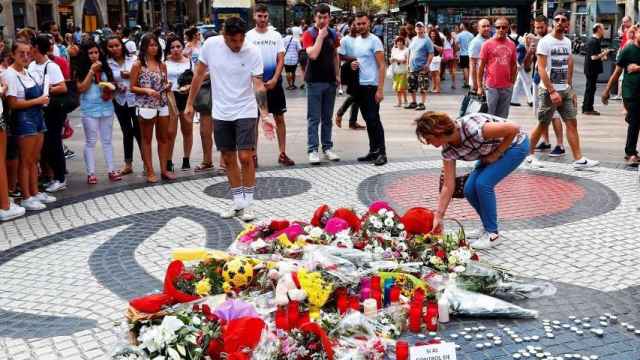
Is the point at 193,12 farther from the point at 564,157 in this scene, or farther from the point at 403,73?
the point at 564,157

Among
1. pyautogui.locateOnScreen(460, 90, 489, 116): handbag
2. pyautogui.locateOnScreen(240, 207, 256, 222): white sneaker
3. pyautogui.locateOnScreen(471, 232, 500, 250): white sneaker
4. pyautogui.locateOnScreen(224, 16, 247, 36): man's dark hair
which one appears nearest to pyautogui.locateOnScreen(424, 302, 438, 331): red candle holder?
pyautogui.locateOnScreen(471, 232, 500, 250): white sneaker

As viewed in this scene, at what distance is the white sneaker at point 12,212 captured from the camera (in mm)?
7496

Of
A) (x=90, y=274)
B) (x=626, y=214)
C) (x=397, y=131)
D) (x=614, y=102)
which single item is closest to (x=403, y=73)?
(x=397, y=131)

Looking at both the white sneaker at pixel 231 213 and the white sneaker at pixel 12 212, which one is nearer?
the white sneaker at pixel 231 213

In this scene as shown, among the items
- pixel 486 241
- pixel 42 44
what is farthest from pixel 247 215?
pixel 42 44

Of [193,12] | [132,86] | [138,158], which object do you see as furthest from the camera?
[193,12]

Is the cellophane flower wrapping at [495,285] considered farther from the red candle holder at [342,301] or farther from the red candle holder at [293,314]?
the red candle holder at [293,314]

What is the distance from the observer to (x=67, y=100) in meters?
8.80

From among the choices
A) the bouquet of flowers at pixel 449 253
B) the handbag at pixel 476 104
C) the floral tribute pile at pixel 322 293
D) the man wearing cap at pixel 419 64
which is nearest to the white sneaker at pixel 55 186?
the floral tribute pile at pixel 322 293

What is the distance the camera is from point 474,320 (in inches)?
180

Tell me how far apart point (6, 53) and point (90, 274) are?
337 cm

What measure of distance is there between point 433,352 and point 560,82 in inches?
248

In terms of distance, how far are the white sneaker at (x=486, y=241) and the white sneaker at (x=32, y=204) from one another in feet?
15.8

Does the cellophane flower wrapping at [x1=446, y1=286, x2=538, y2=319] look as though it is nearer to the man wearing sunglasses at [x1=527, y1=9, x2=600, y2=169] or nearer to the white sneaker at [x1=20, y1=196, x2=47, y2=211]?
the man wearing sunglasses at [x1=527, y1=9, x2=600, y2=169]
